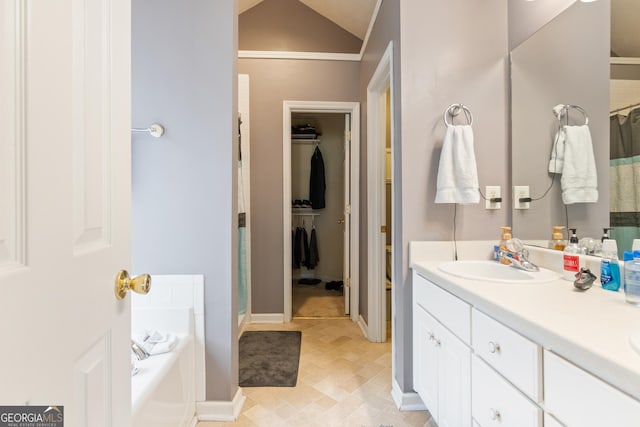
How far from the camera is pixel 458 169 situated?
1.52 metres

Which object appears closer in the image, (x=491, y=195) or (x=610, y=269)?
(x=610, y=269)

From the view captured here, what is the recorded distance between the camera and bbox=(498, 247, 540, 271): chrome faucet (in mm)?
1358

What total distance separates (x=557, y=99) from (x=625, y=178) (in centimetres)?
51

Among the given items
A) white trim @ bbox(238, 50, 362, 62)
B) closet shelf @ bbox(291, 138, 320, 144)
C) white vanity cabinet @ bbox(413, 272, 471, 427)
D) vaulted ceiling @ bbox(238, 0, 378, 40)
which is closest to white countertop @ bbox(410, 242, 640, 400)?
white vanity cabinet @ bbox(413, 272, 471, 427)

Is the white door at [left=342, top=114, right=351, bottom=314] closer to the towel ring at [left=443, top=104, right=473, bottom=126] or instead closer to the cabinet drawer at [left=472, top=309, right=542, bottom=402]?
the towel ring at [left=443, top=104, right=473, bottom=126]

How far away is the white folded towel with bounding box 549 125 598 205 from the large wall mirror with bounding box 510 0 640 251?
25 millimetres

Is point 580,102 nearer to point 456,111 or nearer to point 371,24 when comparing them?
point 456,111

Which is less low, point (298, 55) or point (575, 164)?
point (298, 55)

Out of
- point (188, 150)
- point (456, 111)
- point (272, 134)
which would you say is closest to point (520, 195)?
point (456, 111)

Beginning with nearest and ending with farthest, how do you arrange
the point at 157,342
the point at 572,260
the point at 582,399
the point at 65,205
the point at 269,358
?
the point at 65,205 < the point at 582,399 < the point at 572,260 < the point at 157,342 < the point at 269,358

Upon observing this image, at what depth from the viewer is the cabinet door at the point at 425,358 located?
54.5 inches

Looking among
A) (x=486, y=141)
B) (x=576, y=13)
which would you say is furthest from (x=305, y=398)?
(x=576, y=13)

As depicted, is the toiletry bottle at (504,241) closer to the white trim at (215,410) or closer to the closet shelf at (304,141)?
the white trim at (215,410)

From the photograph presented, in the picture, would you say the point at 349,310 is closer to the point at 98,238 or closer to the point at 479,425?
the point at 479,425
